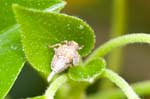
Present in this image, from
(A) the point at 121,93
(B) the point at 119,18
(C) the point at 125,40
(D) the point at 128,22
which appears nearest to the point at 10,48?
(C) the point at 125,40

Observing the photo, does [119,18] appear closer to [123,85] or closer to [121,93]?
[121,93]

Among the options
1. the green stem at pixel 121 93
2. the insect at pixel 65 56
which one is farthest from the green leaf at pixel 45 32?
the green stem at pixel 121 93

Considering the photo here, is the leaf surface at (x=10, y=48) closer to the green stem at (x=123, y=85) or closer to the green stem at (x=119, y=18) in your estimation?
the green stem at (x=123, y=85)

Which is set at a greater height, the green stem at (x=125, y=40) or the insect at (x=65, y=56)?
the green stem at (x=125, y=40)

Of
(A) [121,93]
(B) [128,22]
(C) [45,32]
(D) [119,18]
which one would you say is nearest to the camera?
(C) [45,32]

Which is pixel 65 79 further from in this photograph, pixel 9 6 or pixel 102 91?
pixel 102 91
